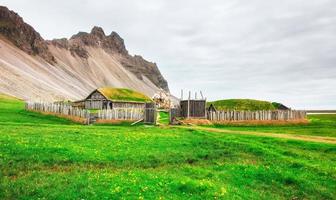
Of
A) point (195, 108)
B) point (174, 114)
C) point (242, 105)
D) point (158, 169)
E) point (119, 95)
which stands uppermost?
point (119, 95)

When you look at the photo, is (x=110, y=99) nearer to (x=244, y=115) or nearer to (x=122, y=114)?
(x=122, y=114)

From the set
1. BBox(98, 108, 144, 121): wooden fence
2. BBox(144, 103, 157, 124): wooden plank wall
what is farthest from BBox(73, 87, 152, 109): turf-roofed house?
BBox(144, 103, 157, 124): wooden plank wall

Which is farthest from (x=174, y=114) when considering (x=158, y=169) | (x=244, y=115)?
(x=158, y=169)

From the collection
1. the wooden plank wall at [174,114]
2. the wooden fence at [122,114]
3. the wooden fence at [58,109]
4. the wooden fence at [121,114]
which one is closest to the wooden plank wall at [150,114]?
the wooden fence at [122,114]

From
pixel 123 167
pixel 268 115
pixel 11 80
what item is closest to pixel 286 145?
pixel 123 167

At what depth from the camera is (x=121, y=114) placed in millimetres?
55719

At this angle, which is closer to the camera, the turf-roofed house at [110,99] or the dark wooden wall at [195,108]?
the dark wooden wall at [195,108]

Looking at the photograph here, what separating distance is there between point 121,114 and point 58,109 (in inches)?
537

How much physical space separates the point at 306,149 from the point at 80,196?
67.7 ft

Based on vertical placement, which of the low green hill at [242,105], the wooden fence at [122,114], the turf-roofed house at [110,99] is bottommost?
the wooden fence at [122,114]

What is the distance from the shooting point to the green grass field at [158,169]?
1709 cm

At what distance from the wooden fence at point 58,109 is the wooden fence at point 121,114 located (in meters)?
2.37

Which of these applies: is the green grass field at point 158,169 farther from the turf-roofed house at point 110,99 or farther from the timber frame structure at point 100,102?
the turf-roofed house at point 110,99

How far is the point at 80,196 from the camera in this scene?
53.3 feet
